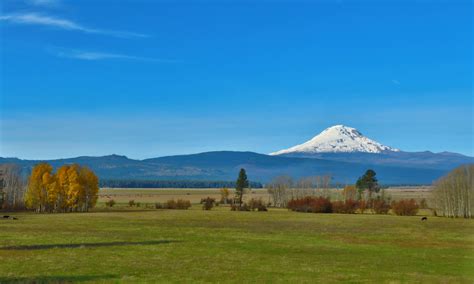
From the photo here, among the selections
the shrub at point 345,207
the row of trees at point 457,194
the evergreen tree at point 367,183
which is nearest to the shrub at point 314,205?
the shrub at point 345,207

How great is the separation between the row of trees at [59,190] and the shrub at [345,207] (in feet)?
207

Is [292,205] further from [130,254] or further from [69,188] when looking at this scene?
[130,254]

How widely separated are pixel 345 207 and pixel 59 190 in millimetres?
A: 72942

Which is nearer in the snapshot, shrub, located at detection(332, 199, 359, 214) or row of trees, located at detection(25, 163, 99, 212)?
row of trees, located at detection(25, 163, 99, 212)

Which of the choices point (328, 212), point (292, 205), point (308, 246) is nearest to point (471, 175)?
point (328, 212)

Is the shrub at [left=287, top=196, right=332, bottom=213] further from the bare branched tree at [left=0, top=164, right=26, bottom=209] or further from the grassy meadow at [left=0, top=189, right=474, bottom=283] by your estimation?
the grassy meadow at [left=0, top=189, right=474, bottom=283]

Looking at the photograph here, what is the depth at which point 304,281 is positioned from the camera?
31.9 m

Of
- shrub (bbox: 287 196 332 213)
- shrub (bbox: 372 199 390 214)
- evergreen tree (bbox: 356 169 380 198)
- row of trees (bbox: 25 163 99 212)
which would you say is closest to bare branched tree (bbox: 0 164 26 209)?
row of trees (bbox: 25 163 99 212)

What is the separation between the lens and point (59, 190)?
461 feet

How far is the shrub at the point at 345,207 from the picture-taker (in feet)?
478

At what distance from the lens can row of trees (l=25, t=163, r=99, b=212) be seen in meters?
139

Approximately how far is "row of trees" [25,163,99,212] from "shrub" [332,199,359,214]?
207 ft

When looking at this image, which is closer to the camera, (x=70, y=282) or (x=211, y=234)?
(x=70, y=282)

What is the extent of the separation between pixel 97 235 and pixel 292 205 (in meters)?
101
